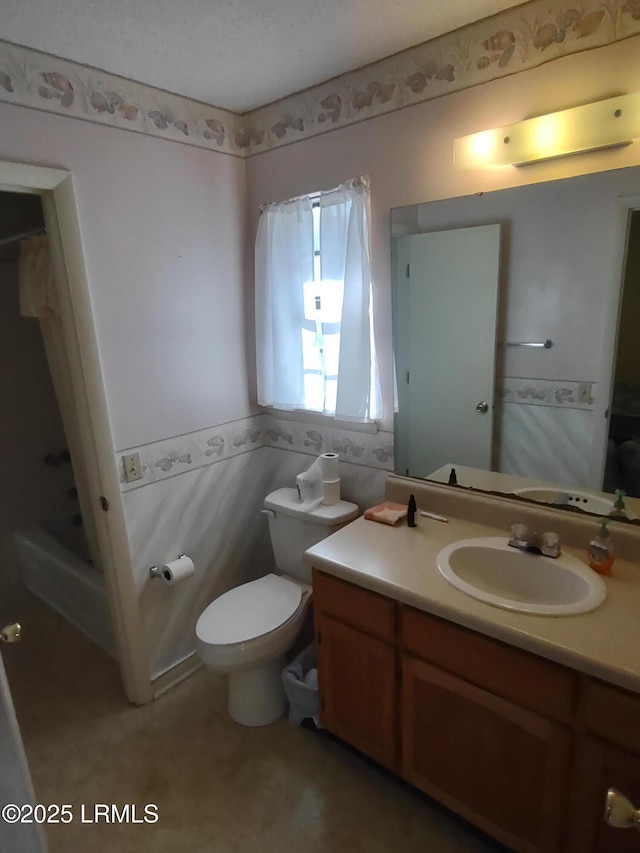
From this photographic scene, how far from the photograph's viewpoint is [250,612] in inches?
76.9

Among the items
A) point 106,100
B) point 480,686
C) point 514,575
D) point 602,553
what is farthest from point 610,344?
point 106,100

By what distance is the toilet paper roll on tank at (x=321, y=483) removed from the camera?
2.10m

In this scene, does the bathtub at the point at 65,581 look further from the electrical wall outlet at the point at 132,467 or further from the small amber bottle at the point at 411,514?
the small amber bottle at the point at 411,514

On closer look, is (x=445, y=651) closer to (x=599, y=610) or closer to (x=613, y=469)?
(x=599, y=610)

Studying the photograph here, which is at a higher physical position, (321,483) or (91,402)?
(91,402)

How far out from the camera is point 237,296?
228cm

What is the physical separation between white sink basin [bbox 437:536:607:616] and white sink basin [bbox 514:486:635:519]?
179 mm

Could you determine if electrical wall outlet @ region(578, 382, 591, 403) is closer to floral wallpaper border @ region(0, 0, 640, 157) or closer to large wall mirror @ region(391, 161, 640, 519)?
large wall mirror @ region(391, 161, 640, 519)

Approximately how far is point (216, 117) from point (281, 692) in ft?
7.85

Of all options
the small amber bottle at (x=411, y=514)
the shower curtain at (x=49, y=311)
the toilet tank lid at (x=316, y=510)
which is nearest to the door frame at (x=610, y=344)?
the small amber bottle at (x=411, y=514)

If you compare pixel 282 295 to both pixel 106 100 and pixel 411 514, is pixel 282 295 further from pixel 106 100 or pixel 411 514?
pixel 411 514

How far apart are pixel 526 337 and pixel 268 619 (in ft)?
4.55

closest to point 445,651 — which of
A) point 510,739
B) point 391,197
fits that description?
point 510,739

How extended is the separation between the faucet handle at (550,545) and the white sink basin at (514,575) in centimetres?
2
